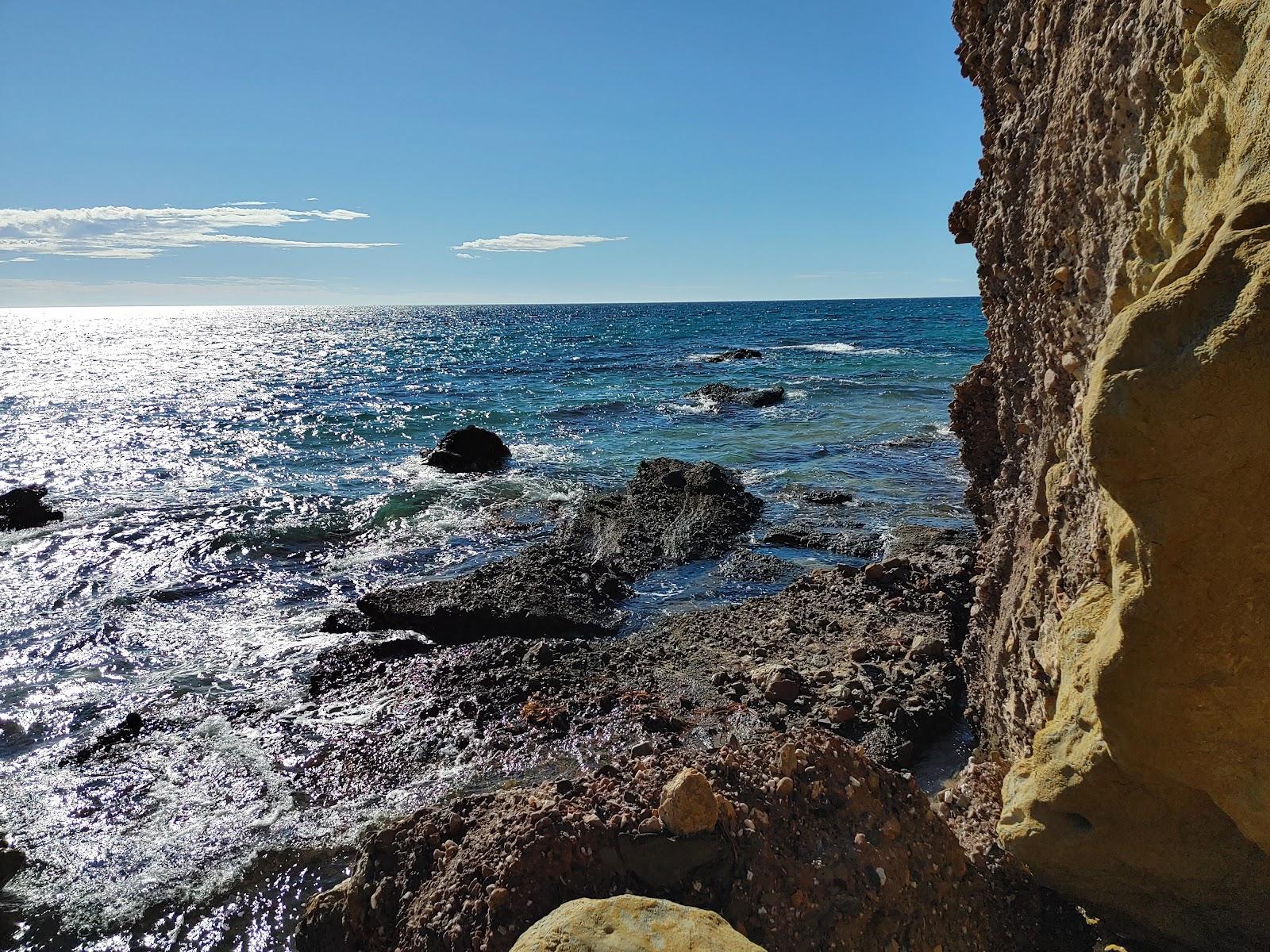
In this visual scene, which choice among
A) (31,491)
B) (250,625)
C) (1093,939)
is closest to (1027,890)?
(1093,939)

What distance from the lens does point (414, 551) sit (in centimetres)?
1230

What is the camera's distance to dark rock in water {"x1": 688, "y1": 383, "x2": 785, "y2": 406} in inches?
1045

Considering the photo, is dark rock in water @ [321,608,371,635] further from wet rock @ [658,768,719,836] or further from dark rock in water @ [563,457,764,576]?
wet rock @ [658,768,719,836]

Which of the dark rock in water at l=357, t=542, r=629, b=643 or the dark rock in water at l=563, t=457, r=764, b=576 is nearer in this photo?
the dark rock in water at l=357, t=542, r=629, b=643

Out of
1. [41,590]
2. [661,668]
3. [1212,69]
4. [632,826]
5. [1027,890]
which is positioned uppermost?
[1212,69]

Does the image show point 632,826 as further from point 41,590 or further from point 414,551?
point 41,590

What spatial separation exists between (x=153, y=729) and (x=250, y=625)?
2.43m

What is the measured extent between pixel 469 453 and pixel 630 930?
16097 mm

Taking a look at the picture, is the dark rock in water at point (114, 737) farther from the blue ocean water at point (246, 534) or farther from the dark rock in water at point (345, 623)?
the dark rock in water at point (345, 623)

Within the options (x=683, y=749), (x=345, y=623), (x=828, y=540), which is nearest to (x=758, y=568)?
(x=828, y=540)

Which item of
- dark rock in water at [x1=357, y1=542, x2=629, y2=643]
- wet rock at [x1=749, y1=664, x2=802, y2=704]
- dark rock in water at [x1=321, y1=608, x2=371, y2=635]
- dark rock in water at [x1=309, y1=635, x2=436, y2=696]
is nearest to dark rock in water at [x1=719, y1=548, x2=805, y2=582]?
dark rock in water at [x1=357, y1=542, x2=629, y2=643]

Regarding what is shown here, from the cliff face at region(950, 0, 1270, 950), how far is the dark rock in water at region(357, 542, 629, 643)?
502 cm

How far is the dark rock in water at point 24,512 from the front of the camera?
45.6 ft

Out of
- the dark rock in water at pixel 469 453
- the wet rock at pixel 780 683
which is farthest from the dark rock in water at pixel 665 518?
the dark rock in water at pixel 469 453
